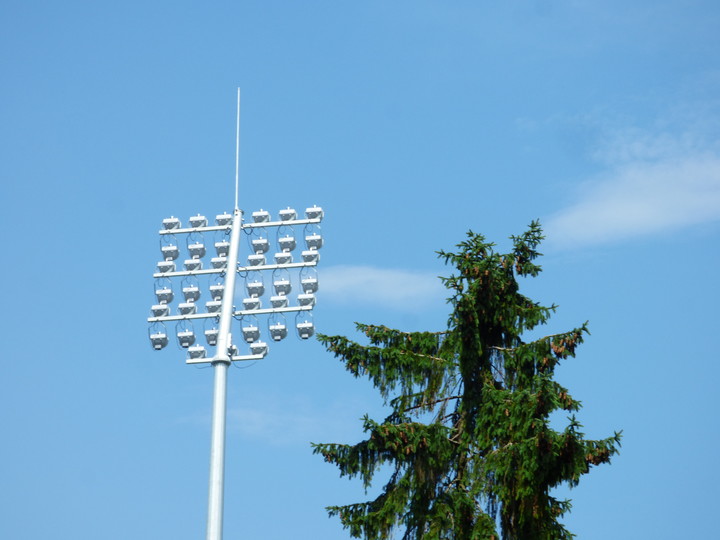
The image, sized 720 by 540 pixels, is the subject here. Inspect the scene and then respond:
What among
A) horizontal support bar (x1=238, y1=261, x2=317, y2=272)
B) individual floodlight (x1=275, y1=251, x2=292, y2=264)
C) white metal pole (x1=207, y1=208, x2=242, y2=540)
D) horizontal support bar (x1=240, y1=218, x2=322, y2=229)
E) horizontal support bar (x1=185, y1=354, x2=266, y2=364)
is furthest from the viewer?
horizontal support bar (x1=240, y1=218, x2=322, y2=229)

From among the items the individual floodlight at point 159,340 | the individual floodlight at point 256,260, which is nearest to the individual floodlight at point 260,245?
the individual floodlight at point 256,260

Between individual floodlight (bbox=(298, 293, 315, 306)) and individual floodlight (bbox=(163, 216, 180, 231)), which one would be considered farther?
individual floodlight (bbox=(163, 216, 180, 231))

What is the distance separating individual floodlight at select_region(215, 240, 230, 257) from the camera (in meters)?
26.7

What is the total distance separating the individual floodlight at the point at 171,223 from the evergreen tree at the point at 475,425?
409cm

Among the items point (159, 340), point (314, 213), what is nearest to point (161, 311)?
point (159, 340)

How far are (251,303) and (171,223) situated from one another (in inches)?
119

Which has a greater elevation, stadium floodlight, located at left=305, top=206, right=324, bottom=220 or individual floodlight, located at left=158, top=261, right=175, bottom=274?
stadium floodlight, located at left=305, top=206, right=324, bottom=220

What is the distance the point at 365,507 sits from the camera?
26812 mm

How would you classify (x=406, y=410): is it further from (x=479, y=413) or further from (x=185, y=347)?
(x=185, y=347)

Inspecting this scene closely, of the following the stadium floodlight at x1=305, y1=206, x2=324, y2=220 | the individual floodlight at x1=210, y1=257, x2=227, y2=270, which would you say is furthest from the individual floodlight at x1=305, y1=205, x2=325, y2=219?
the individual floodlight at x1=210, y1=257, x2=227, y2=270

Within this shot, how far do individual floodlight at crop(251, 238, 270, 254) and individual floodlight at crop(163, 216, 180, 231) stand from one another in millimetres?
1960

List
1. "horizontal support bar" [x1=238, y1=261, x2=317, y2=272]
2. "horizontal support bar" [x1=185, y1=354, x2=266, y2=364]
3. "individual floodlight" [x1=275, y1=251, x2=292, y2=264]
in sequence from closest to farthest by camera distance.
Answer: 1. "horizontal support bar" [x1=185, y1=354, x2=266, y2=364]
2. "horizontal support bar" [x1=238, y1=261, x2=317, y2=272]
3. "individual floodlight" [x1=275, y1=251, x2=292, y2=264]

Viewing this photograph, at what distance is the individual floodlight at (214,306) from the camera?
25.9 metres

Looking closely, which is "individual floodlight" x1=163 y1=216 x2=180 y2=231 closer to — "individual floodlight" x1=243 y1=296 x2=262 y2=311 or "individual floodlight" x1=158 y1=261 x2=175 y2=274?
"individual floodlight" x1=158 y1=261 x2=175 y2=274
